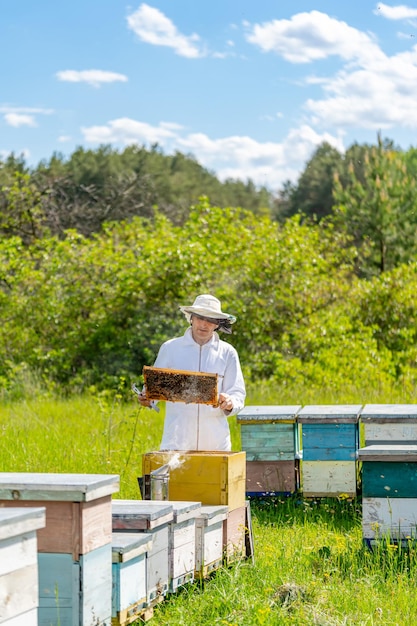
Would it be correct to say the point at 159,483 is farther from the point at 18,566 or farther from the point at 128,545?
the point at 18,566

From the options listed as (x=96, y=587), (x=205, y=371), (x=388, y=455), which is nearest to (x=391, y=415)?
(x=388, y=455)

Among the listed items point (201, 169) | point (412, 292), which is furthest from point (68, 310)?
point (201, 169)

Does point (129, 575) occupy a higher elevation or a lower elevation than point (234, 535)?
higher

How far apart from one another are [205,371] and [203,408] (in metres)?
0.23

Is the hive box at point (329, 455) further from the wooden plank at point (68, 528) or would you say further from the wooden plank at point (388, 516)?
the wooden plank at point (68, 528)

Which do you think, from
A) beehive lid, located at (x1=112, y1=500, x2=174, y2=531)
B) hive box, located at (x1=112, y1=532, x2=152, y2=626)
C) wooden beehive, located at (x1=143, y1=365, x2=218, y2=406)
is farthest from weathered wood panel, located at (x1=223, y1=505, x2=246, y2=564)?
hive box, located at (x1=112, y1=532, x2=152, y2=626)

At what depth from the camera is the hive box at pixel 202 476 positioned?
5.25 meters

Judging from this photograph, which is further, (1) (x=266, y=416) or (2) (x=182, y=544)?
(1) (x=266, y=416)

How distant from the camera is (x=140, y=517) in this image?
14.0 feet

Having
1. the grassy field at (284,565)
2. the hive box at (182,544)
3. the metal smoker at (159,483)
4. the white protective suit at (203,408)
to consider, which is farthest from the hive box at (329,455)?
the hive box at (182,544)

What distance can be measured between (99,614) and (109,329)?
35.8ft

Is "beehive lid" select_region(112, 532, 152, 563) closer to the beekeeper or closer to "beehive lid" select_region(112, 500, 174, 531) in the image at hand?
"beehive lid" select_region(112, 500, 174, 531)

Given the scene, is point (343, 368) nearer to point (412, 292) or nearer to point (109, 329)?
point (412, 292)

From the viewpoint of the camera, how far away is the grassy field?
4.65m
